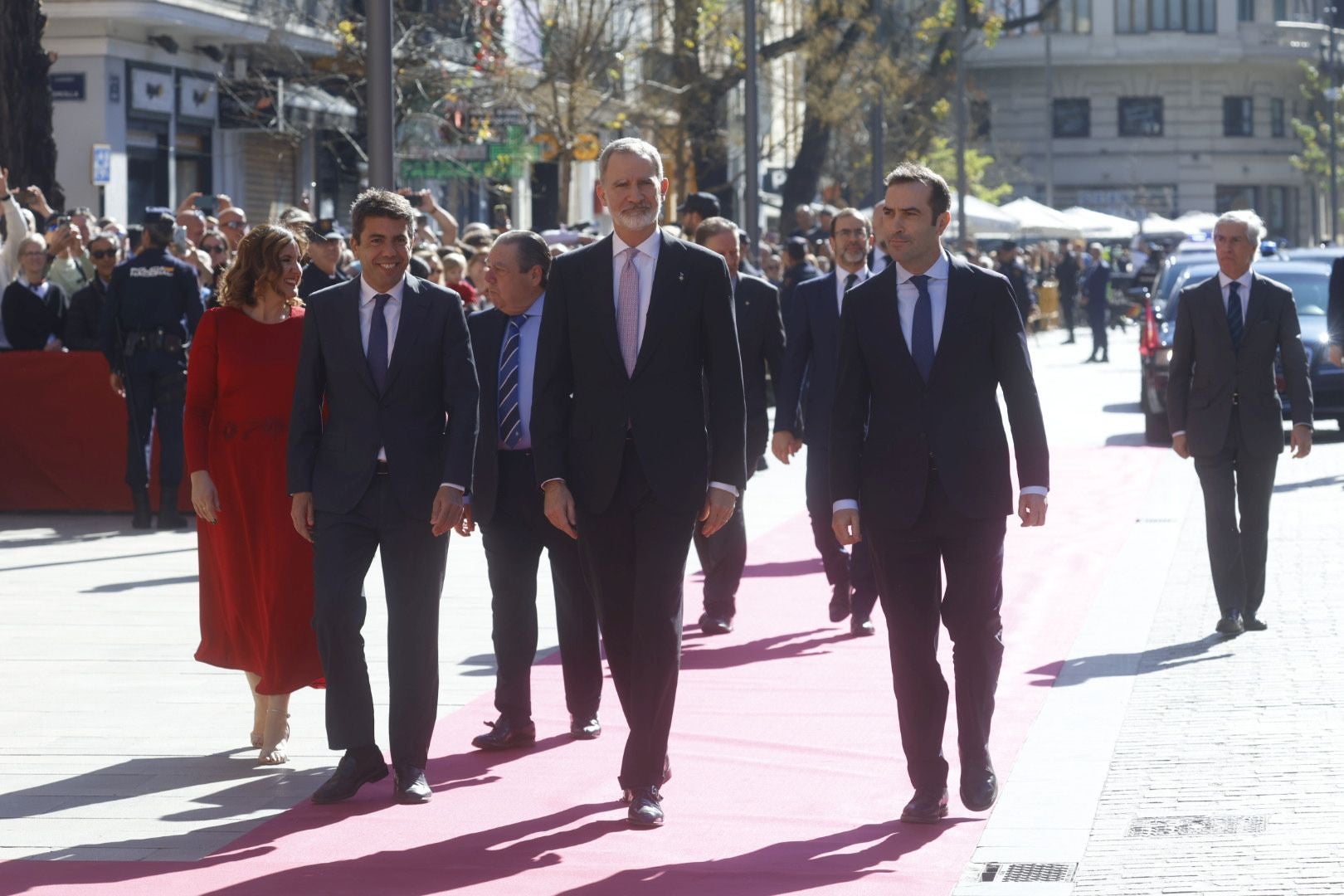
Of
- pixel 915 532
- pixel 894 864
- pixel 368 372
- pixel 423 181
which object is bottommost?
pixel 894 864

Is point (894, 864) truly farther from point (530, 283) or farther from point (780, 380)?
point (780, 380)

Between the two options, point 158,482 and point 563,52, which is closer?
point 158,482

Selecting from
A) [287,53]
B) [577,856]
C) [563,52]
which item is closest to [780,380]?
[577,856]

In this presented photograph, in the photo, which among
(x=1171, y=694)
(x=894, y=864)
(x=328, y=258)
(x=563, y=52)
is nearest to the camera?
(x=894, y=864)

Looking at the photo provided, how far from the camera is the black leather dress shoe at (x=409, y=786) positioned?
7.45 m

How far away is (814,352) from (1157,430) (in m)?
13.0

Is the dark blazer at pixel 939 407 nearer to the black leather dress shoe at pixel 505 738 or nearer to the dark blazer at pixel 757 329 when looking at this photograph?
the black leather dress shoe at pixel 505 738

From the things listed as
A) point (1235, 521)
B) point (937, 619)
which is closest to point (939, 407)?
point (937, 619)

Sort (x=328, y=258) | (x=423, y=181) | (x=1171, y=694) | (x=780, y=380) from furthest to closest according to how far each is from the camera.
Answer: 1. (x=423, y=181)
2. (x=328, y=258)
3. (x=780, y=380)
4. (x=1171, y=694)

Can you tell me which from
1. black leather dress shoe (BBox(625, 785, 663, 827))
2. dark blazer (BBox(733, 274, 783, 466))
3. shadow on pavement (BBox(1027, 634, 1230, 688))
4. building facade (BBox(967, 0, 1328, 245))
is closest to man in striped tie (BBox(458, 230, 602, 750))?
black leather dress shoe (BBox(625, 785, 663, 827))

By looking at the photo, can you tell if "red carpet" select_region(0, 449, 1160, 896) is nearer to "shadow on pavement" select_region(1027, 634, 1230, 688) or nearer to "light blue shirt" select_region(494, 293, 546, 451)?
"shadow on pavement" select_region(1027, 634, 1230, 688)

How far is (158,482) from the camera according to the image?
16281 mm

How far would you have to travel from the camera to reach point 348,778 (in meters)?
7.47

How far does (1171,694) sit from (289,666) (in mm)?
3342
